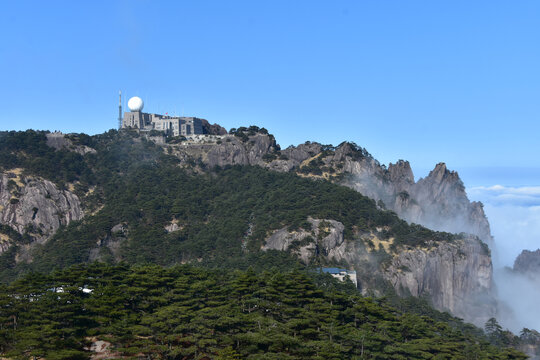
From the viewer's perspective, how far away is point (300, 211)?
129 metres

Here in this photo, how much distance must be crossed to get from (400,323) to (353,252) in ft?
154

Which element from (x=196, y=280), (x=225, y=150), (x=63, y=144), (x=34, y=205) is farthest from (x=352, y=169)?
(x=196, y=280)

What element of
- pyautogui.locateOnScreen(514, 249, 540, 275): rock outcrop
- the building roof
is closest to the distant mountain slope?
the building roof

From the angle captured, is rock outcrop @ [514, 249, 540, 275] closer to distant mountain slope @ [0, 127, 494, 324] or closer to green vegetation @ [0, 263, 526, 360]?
distant mountain slope @ [0, 127, 494, 324]

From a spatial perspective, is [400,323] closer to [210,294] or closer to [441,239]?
[210,294]

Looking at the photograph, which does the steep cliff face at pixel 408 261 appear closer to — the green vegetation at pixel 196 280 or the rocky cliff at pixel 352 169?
the green vegetation at pixel 196 280

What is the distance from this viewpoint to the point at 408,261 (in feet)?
401

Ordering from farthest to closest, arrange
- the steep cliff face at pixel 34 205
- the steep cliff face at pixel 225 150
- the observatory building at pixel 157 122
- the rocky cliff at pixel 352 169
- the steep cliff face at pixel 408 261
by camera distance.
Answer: the observatory building at pixel 157 122 → the steep cliff face at pixel 225 150 → the rocky cliff at pixel 352 169 → the steep cliff face at pixel 34 205 → the steep cliff face at pixel 408 261

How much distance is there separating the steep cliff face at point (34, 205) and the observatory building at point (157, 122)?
118 ft

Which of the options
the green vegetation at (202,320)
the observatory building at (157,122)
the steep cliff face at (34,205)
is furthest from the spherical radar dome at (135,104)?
the green vegetation at (202,320)

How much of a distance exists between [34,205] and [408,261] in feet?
233

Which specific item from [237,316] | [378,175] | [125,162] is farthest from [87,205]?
[237,316]

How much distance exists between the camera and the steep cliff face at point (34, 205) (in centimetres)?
12812

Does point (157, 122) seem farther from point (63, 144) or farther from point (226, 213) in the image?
point (226, 213)
